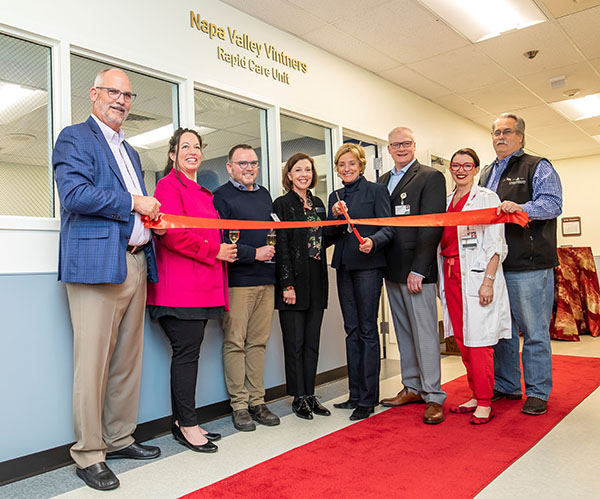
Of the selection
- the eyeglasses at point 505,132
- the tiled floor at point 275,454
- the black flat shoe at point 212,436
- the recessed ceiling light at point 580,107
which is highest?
the recessed ceiling light at point 580,107

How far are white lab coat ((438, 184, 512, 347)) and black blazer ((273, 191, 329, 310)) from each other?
34.6 inches

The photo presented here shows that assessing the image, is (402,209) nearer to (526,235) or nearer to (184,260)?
(526,235)

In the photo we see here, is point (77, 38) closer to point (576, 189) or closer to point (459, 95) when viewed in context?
point (459, 95)

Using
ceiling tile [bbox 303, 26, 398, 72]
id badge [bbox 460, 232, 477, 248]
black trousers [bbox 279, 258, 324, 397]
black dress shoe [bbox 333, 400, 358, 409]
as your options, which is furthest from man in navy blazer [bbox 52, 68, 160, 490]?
ceiling tile [bbox 303, 26, 398, 72]

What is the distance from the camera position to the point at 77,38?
111 inches

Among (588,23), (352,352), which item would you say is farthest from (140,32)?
(588,23)

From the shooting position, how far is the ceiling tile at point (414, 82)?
17.6ft

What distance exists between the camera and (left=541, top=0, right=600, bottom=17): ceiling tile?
13.1 ft

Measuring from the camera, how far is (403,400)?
11.1ft

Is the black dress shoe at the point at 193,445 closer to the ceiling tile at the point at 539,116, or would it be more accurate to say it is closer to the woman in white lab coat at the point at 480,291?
the woman in white lab coat at the point at 480,291

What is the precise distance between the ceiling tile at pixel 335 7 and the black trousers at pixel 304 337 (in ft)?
6.55

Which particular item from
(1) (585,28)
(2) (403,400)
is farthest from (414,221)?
(1) (585,28)

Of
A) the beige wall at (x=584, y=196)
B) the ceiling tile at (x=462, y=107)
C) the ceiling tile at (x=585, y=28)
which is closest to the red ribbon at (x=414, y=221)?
the ceiling tile at (x=585, y=28)

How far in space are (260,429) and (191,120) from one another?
2.02m
